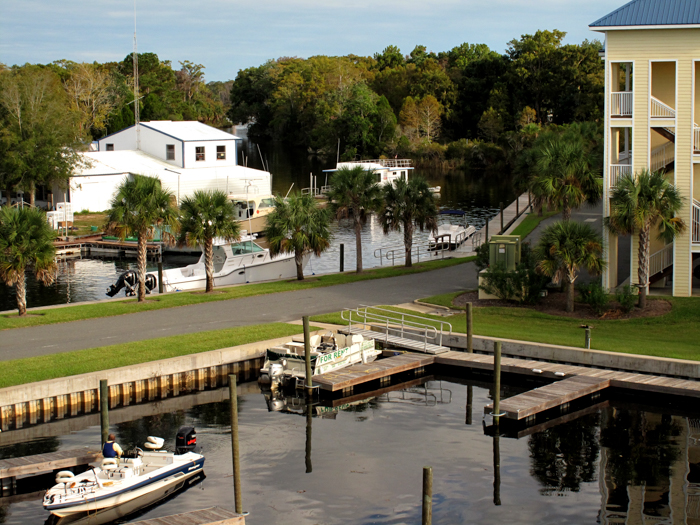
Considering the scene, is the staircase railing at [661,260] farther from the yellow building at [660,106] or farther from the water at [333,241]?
the water at [333,241]

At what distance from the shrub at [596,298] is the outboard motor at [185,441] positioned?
52.7 ft

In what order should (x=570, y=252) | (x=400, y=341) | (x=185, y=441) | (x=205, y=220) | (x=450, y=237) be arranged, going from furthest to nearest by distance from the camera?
(x=450, y=237), (x=205, y=220), (x=570, y=252), (x=400, y=341), (x=185, y=441)

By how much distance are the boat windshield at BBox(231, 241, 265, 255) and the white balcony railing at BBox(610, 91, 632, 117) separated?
18410mm

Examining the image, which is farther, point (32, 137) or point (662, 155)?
point (32, 137)

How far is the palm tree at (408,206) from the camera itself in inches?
1499

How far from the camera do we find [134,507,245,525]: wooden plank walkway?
647 inches

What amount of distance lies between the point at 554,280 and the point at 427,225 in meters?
9.35

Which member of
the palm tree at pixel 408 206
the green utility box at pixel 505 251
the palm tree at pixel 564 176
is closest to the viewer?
the palm tree at pixel 564 176

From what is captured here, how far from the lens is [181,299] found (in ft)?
109

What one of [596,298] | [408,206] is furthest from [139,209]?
[596,298]

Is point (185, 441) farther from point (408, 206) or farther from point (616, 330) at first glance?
point (408, 206)

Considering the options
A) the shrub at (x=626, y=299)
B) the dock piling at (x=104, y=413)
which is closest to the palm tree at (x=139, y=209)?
the dock piling at (x=104, y=413)

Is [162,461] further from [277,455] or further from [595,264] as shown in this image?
[595,264]

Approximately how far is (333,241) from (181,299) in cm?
2640
